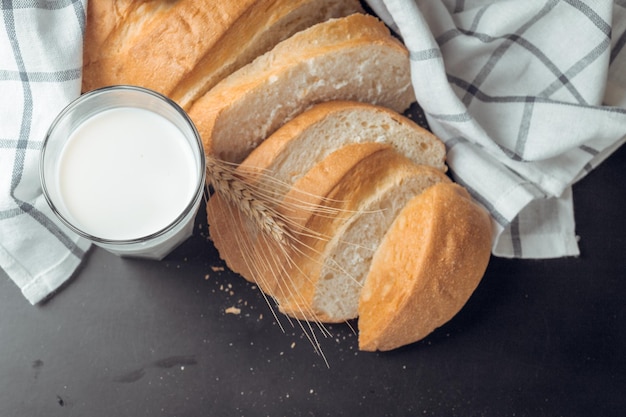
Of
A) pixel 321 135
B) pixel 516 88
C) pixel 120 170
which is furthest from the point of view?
pixel 516 88

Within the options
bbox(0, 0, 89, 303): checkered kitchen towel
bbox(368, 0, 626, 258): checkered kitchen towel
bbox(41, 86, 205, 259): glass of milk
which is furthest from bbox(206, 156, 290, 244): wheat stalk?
bbox(368, 0, 626, 258): checkered kitchen towel

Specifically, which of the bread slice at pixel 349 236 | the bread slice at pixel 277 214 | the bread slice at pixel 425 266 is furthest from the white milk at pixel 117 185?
the bread slice at pixel 425 266

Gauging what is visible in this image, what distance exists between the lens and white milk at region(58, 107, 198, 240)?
60.0 inches

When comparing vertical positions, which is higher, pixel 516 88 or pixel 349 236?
pixel 516 88

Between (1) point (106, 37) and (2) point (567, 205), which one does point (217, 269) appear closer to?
(1) point (106, 37)

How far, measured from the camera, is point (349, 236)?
182 cm

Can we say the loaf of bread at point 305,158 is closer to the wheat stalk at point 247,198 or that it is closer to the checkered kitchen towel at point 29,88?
the wheat stalk at point 247,198

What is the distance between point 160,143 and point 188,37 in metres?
0.31

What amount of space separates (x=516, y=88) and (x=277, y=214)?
0.82 m

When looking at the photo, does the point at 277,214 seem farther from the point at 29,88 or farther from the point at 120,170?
the point at 29,88

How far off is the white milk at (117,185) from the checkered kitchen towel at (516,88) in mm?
783

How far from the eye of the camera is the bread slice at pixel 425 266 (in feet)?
5.79

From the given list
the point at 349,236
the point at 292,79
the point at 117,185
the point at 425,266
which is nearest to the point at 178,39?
the point at 292,79

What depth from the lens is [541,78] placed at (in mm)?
1886
